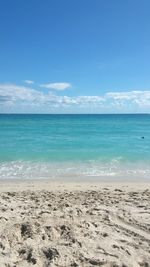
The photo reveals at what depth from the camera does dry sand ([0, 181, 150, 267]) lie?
4.22 m

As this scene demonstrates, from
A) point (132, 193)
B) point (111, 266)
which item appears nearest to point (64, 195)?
point (132, 193)

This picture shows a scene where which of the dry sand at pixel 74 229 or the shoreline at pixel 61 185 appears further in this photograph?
the shoreline at pixel 61 185

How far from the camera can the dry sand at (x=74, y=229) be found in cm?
422

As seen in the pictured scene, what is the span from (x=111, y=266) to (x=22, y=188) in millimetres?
5640

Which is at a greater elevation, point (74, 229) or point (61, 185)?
point (74, 229)

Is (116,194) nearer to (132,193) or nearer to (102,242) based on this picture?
(132,193)

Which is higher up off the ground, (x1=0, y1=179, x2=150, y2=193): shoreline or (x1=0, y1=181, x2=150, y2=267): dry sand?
(x1=0, y1=181, x2=150, y2=267): dry sand

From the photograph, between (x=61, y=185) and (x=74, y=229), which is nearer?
(x=74, y=229)

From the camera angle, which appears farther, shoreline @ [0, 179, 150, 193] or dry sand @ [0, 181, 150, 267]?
shoreline @ [0, 179, 150, 193]

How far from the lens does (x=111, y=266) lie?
159 inches

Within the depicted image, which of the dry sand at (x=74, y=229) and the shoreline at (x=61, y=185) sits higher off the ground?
the dry sand at (x=74, y=229)

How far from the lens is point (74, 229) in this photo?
514cm

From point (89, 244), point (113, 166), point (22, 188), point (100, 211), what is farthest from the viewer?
point (113, 166)

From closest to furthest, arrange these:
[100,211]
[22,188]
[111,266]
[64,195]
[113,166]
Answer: [111,266]
[100,211]
[64,195]
[22,188]
[113,166]
